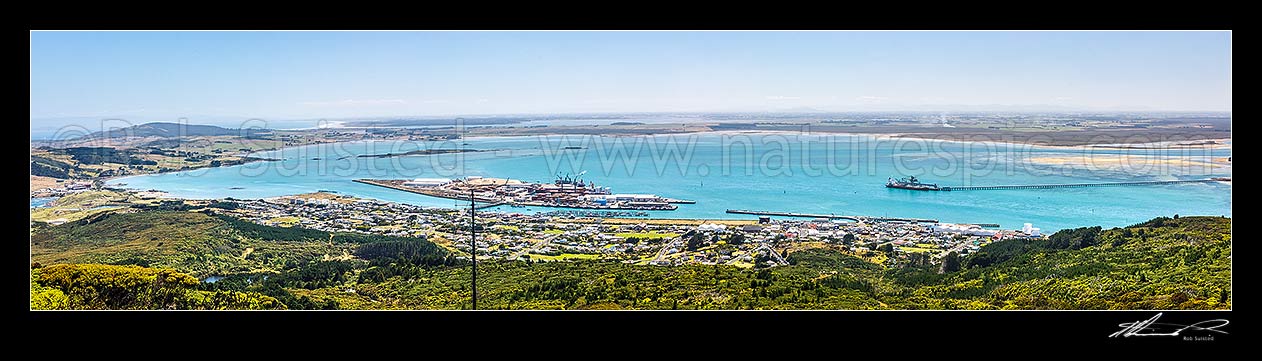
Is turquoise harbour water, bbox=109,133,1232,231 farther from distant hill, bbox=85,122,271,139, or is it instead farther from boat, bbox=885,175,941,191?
distant hill, bbox=85,122,271,139

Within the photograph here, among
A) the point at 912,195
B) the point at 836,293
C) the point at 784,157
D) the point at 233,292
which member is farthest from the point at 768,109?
the point at 233,292

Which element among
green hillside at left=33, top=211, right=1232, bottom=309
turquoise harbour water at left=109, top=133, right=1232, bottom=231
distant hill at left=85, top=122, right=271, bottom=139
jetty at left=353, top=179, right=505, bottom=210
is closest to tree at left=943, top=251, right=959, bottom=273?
green hillside at left=33, top=211, right=1232, bottom=309

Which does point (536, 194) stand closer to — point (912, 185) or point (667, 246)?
point (667, 246)
